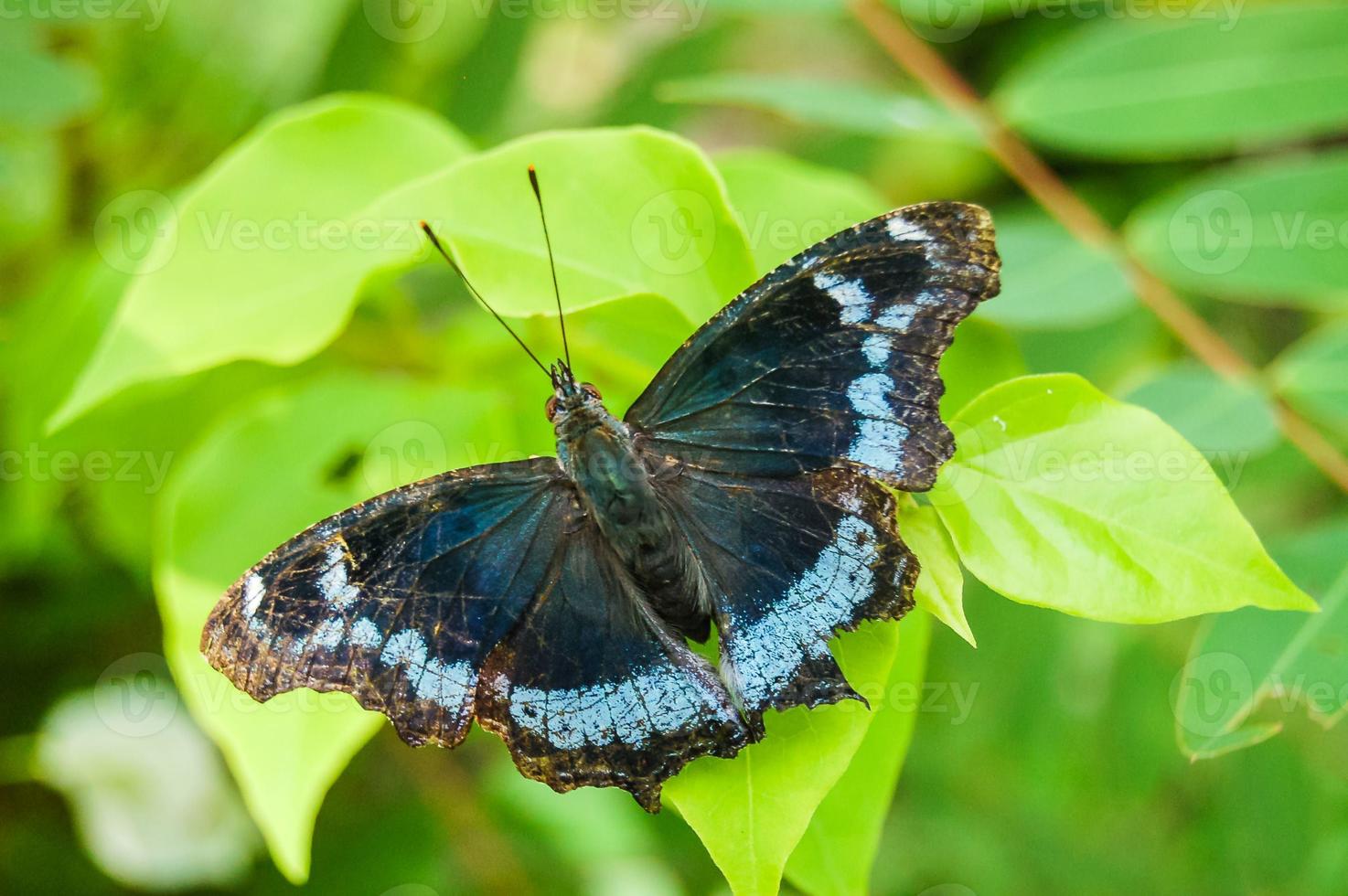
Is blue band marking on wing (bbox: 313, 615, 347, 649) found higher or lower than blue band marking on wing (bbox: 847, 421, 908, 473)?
lower

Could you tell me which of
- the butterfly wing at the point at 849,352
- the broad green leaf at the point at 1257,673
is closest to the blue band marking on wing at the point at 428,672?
the butterfly wing at the point at 849,352

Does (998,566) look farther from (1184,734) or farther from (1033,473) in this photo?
(1184,734)

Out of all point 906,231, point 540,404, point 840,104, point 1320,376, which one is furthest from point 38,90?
point 1320,376

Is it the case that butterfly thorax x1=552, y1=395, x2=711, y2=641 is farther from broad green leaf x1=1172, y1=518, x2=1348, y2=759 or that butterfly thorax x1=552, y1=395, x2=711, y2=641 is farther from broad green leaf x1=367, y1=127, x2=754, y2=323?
broad green leaf x1=1172, y1=518, x2=1348, y2=759

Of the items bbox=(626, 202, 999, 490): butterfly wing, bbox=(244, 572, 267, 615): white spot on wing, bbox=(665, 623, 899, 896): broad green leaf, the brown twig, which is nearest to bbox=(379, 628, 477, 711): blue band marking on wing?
bbox=(244, 572, 267, 615): white spot on wing

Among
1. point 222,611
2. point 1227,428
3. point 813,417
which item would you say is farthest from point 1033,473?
point 222,611
